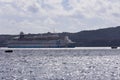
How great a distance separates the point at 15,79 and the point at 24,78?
1694 mm

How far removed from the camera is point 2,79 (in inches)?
2055

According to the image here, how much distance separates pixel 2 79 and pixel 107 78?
12.5 metres

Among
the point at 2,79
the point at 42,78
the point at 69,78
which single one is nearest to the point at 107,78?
the point at 69,78

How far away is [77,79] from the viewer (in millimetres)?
52625

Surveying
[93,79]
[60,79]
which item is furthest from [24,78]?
[93,79]

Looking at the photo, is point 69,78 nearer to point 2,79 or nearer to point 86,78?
point 86,78

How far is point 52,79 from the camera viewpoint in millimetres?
52594

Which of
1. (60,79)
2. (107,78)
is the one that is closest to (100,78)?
(107,78)

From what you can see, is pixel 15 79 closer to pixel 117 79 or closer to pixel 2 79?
pixel 2 79

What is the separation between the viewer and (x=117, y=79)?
52.3 metres

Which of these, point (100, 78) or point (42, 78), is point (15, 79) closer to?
point (42, 78)

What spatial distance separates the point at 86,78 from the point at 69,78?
2.07 m

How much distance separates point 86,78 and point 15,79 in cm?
856

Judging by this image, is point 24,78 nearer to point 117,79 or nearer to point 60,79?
point 60,79
